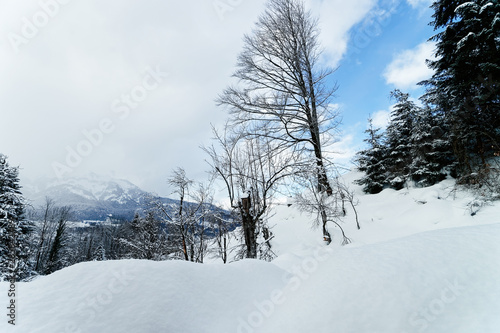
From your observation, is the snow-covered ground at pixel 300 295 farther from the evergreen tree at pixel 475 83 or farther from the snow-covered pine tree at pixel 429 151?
the snow-covered pine tree at pixel 429 151

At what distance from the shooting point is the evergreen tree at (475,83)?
7980 millimetres

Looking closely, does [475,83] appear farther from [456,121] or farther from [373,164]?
[373,164]

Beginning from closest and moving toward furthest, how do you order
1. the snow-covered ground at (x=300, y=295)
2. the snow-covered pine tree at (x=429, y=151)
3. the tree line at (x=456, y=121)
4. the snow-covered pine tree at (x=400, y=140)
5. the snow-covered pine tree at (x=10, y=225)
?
the snow-covered ground at (x=300, y=295) < the tree line at (x=456, y=121) < the snow-covered pine tree at (x=429, y=151) < the snow-covered pine tree at (x=10, y=225) < the snow-covered pine tree at (x=400, y=140)

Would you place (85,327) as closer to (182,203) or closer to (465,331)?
(465,331)

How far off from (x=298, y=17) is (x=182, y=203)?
10.9 meters

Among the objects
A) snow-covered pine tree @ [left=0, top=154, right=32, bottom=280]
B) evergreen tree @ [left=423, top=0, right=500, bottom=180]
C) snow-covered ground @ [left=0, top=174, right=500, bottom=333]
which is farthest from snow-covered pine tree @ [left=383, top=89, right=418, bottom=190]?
snow-covered pine tree @ [left=0, top=154, right=32, bottom=280]

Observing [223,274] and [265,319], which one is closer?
[265,319]

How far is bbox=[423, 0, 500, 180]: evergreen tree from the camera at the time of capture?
798 centimetres

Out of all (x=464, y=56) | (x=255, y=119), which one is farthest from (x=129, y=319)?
(x=464, y=56)

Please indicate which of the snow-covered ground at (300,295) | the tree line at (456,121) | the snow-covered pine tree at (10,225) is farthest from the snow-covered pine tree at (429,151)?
the snow-covered pine tree at (10,225)

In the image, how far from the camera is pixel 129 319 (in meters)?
1.55

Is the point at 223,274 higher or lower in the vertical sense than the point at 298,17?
lower

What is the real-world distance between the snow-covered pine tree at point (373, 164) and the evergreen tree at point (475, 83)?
343 cm

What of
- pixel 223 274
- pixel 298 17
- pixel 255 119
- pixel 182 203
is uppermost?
pixel 298 17
